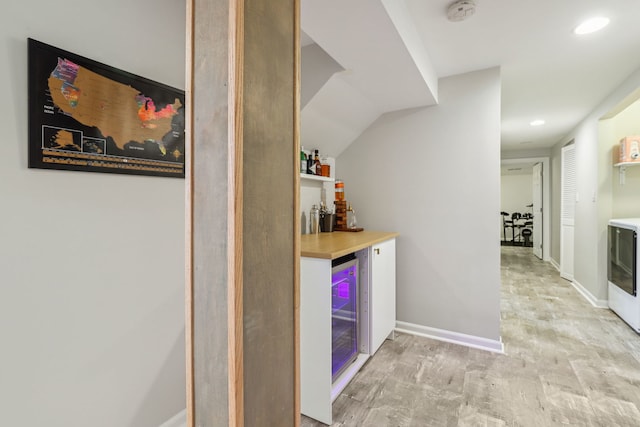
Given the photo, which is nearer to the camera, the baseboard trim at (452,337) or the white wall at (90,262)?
the white wall at (90,262)

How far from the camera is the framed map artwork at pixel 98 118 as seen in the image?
1.17 m

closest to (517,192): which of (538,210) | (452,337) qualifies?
(538,210)

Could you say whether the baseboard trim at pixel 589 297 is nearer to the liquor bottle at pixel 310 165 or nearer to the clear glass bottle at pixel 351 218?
the clear glass bottle at pixel 351 218

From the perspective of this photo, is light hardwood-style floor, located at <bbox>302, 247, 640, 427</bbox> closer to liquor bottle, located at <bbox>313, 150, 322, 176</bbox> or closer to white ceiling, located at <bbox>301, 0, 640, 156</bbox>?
liquor bottle, located at <bbox>313, 150, 322, 176</bbox>

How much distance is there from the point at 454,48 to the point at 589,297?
359cm

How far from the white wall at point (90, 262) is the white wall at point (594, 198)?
4.12 metres

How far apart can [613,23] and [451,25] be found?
41.0 inches

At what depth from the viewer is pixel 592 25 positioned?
1982mm

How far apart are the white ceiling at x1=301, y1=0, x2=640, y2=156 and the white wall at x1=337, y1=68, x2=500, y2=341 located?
0.66 feet

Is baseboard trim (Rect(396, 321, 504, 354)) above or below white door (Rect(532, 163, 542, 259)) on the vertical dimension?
below

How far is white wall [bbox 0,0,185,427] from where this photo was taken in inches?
43.7

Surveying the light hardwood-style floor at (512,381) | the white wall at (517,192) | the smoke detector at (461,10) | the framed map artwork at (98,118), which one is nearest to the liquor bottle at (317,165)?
the framed map artwork at (98,118)

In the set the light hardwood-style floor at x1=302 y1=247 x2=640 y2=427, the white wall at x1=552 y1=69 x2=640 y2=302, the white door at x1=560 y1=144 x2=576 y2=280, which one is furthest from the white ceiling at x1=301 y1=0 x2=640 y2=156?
the light hardwood-style floor at x1=302 y1=247 x2=640 y2=427

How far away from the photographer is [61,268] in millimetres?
1234
